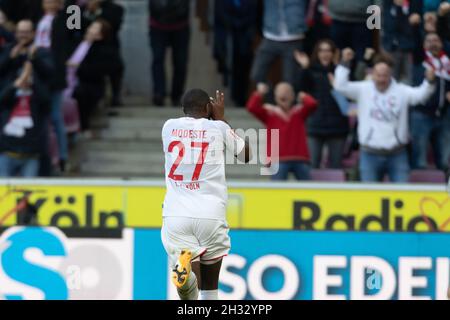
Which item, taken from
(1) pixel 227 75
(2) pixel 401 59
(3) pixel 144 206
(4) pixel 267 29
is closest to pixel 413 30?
(2) pixel 401 59

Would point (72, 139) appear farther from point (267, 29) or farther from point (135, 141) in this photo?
point (267, 29)

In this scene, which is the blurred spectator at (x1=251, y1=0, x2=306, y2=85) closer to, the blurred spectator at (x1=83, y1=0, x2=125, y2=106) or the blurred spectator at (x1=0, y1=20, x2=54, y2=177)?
the blurred spectator at (x1=83, y1=0, x2=125, y2=106)

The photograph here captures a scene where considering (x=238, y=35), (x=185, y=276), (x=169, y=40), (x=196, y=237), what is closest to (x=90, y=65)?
(x=169, y=40)

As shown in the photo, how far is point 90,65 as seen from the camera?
14.5 meters

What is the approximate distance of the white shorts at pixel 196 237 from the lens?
952cm

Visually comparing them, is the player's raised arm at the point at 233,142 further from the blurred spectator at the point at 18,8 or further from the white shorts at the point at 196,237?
the blurred spectator at the point at 18,8

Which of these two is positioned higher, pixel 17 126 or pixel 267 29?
pixel 267 29

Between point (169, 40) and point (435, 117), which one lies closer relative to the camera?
point (435, 117)

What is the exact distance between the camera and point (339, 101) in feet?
44.6

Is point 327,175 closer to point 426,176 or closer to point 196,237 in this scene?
point 426,176

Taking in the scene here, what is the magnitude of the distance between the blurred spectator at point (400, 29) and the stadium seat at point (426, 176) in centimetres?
114

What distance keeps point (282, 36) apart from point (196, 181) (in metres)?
4.54
